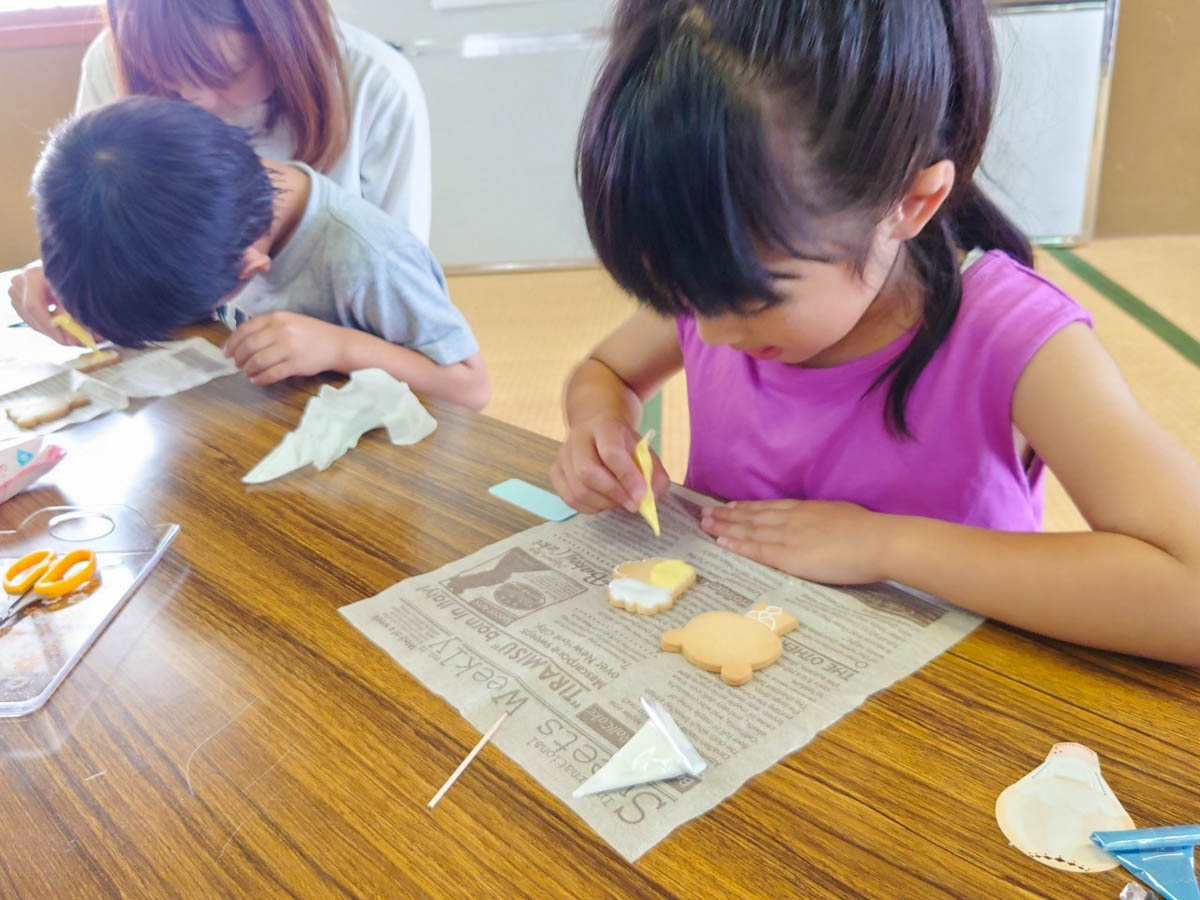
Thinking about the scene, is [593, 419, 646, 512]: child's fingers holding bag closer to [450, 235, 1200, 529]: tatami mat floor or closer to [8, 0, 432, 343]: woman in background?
[8, 0, 432, 343]: woman in background

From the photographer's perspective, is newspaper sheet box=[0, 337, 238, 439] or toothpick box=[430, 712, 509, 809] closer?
toothpick box=[430, 712, 509, 809]

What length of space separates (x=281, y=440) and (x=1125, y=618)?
2.01 feet

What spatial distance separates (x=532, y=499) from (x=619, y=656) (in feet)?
0.62

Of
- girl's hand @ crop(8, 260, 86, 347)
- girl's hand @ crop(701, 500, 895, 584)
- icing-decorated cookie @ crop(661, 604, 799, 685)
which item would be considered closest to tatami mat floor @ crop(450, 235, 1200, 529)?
girl's hand @ crop(8, 260, 86, 347)

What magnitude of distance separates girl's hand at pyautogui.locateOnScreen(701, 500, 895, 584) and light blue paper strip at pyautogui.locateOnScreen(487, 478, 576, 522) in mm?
97

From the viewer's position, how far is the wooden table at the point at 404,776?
0.34m

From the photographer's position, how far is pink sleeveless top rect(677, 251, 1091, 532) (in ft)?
1.95

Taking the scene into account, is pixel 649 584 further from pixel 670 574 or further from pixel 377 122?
pixel 377 122

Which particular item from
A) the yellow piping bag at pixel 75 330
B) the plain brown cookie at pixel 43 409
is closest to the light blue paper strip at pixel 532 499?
the plain brown cookie at pixel 43 409

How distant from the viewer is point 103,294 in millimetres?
739

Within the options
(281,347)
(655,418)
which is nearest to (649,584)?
(281,347)

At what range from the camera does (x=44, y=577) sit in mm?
557

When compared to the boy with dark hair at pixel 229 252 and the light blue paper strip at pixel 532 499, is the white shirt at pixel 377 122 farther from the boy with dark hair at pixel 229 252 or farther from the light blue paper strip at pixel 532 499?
the light blue paper strip at pixel 532 499

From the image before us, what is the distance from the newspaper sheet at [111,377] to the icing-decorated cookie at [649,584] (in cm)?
56
